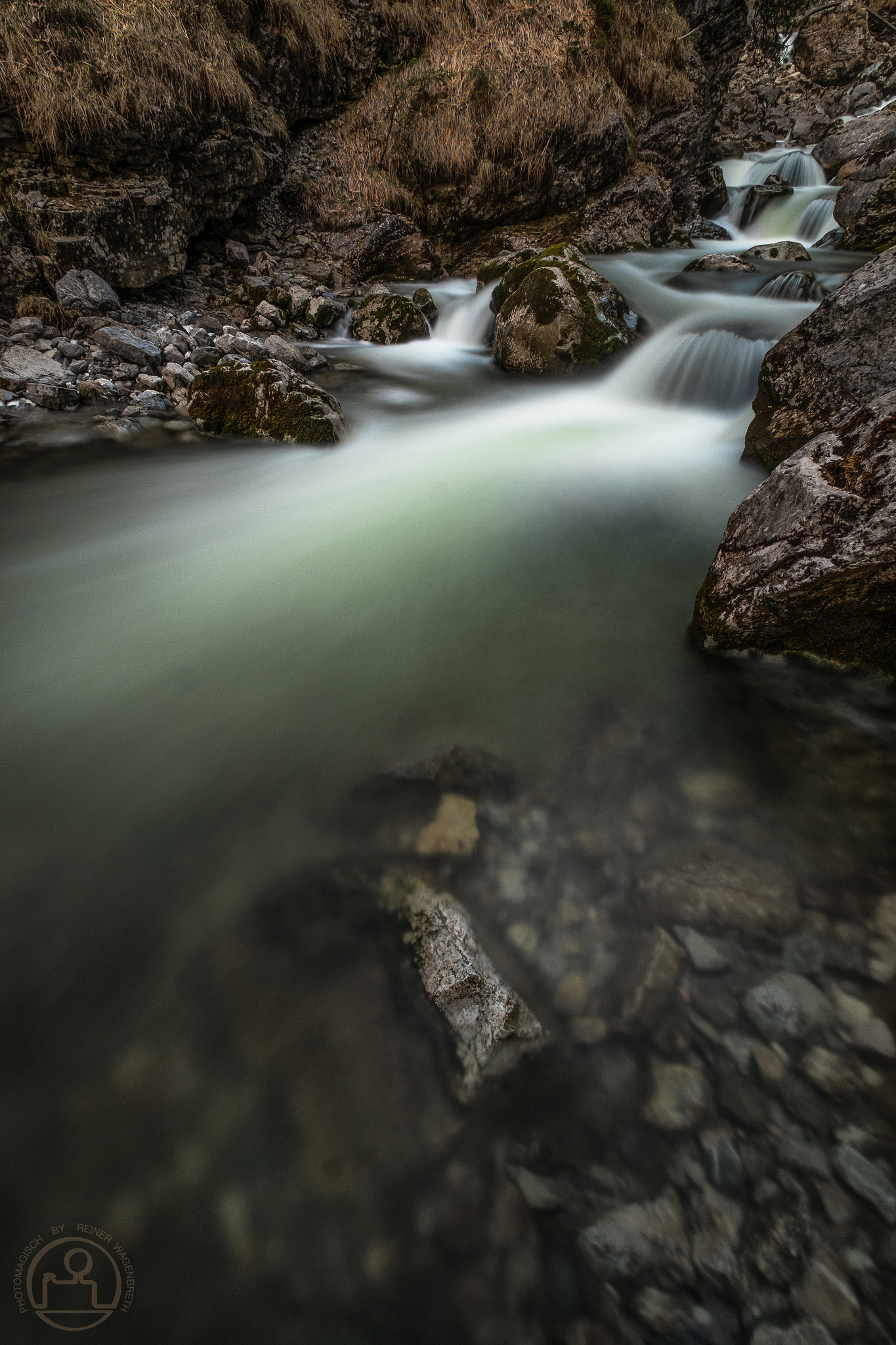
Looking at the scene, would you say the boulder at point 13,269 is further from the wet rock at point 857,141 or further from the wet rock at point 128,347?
the wet rock at point 857,141

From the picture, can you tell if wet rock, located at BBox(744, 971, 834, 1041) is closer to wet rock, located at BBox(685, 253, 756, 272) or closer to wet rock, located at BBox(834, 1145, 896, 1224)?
wet rock, located at BBox(834, 1145, 896, 1224)

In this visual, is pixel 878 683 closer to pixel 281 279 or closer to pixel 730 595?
pixel 730 595

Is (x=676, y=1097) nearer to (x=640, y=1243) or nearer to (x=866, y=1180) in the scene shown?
(x=640, y=1243)

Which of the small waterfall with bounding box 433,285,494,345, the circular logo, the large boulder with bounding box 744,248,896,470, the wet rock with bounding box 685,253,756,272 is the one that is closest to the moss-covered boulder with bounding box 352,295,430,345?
the small waterfall with bounding box 433,285,494,345

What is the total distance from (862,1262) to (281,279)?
42.8ft

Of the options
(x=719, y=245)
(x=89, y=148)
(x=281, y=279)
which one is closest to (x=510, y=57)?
(x=719, y=245)

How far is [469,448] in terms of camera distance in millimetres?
5637

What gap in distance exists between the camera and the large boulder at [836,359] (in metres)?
3.06

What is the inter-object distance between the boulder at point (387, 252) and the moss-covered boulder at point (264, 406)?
22.7 ft

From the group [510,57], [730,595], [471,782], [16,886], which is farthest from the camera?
[510,57]

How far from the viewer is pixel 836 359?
3.30 meters

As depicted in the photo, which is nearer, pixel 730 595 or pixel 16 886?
pixel 16 886

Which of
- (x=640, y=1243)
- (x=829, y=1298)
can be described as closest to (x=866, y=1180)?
(x=829, y=1298)

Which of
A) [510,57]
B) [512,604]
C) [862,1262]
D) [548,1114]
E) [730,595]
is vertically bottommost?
[548,1114]
